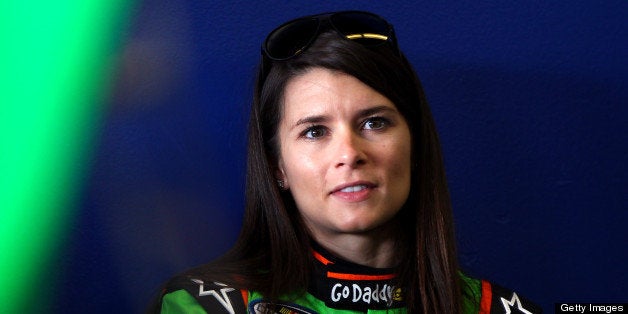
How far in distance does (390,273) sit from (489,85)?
0.62 meters

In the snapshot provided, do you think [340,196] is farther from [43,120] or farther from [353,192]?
[43,120]

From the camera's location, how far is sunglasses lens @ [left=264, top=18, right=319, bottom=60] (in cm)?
175

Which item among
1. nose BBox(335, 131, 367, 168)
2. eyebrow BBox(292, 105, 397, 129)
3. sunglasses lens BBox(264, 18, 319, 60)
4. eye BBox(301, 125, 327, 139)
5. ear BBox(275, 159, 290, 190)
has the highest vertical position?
sunglasses lens BBox(264, 18, 319, 60)

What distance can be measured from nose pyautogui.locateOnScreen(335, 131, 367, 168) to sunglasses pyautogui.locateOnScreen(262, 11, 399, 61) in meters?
0.23

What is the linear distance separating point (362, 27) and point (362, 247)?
48 centimetres

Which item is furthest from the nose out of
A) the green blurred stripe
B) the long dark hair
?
the green blurred stripe

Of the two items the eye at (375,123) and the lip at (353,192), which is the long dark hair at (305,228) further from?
the lip at (353,192)

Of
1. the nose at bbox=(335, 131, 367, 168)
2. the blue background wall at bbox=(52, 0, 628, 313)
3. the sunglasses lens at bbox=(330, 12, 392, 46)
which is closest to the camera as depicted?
the nose at bbox=(335, 131, 367, 168)

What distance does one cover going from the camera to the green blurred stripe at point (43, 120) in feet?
6.05

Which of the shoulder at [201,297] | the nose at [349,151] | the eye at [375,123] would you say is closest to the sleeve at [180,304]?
the shoulder at [201,297]

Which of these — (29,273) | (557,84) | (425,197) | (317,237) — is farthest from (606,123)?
(29,273)

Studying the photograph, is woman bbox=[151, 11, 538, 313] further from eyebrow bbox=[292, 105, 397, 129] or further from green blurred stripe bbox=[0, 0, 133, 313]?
green blurred stripe bbox=[0, 0, 133, 313]

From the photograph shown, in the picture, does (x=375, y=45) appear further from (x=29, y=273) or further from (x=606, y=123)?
(x=29, y=273)

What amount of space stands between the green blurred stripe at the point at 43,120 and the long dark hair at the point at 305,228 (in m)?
0.41
